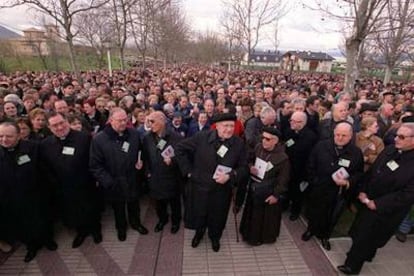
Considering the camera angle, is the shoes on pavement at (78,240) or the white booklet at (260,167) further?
the shoes on pavement at (78,240)

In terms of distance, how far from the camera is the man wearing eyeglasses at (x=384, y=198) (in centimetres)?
322

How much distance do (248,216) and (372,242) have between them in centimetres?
162

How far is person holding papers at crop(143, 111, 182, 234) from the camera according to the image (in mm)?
4160

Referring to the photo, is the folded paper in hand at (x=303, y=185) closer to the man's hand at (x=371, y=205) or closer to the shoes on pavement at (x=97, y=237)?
the man's hand at (x=371, y=205)

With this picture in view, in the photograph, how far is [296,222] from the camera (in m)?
5.03

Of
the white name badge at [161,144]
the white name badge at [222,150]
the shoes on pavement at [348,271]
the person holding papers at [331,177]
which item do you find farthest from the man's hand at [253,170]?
the shoes on pavement at [348,271]

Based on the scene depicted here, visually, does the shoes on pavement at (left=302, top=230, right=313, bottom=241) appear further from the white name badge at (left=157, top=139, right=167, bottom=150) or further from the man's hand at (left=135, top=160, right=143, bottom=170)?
the man's hand at (left=135, top=160, right=143, bottom=170)

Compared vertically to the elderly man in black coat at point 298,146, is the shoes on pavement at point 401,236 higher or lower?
lower

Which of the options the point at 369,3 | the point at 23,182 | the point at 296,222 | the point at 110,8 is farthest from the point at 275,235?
the point at 110,8

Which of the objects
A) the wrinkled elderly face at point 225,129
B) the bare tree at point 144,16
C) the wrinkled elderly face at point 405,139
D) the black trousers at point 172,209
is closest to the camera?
the wrinkled elderly face at point 405,139

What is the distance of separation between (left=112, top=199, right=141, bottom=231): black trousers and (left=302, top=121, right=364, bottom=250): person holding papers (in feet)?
8.81

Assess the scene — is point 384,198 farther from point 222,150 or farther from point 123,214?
point 123,214

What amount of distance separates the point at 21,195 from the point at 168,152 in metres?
1.95

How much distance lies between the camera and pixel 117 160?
13.0 feet
